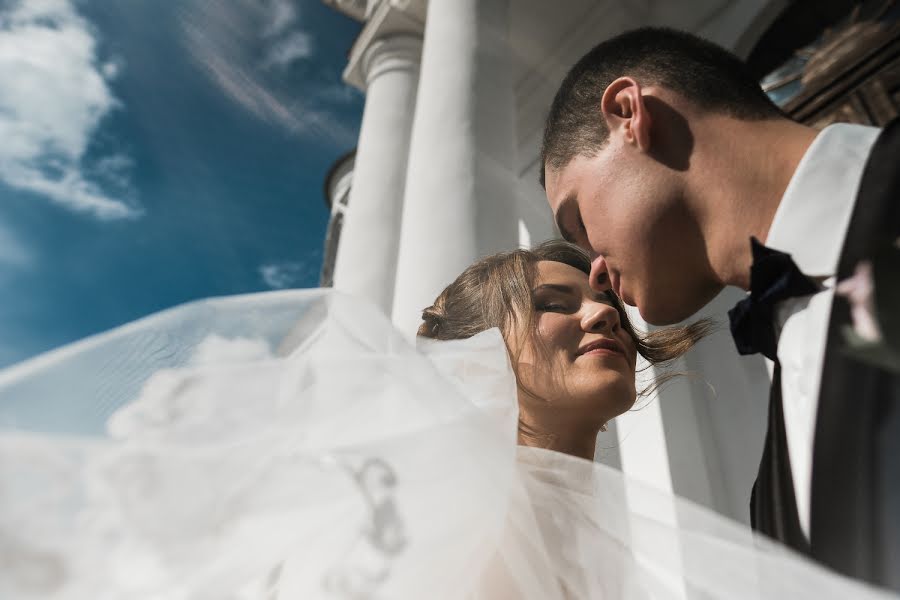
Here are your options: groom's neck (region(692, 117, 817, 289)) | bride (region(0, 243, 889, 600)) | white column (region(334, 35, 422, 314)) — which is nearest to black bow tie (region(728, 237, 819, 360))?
groom's neck (region(692, 117, 817, 289))

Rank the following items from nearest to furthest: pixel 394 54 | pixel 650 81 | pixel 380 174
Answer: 1. pixel 650 81
2. pixel 380 174
3. pixel 394 54

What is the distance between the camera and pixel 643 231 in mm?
1345

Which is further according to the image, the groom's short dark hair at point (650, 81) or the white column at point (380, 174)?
the white column at point (380, 174)

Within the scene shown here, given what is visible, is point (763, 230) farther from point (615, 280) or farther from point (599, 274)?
point (599, 274)

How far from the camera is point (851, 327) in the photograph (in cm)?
67

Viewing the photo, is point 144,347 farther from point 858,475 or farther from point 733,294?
point 733,294

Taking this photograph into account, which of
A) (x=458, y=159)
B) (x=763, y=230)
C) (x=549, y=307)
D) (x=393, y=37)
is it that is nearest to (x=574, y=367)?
(x=549, y=307)

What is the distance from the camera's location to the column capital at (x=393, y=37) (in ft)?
18.7

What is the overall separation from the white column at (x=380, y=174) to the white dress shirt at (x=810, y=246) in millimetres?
3457

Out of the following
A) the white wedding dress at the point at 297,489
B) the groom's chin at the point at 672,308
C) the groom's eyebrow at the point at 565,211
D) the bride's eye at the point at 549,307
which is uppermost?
the groom's eyebrow at the point at 565,211

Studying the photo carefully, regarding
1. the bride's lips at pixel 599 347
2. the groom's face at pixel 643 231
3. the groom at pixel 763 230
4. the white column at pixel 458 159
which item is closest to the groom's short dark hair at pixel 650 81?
the groom at pixel 763 230

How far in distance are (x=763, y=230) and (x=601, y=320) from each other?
615mm

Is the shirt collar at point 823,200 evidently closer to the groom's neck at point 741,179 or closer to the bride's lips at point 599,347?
the groom's neck at point 741,179

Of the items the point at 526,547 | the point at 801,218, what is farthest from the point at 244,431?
the point at 801,218
